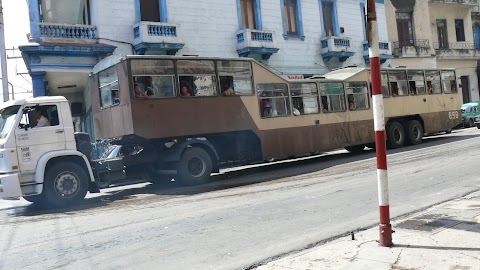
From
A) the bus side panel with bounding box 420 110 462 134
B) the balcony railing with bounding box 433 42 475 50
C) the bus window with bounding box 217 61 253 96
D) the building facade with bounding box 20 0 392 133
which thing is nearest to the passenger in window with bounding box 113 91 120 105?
the building facade with bounding box 20 0 392 133

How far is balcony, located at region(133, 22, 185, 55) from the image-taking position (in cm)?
1872

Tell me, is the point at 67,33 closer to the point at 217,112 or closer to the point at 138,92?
the point at 138,92

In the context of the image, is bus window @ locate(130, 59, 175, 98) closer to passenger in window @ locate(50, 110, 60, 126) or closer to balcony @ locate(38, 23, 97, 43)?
passenger in window @ locate(50, 110, 60, 126)

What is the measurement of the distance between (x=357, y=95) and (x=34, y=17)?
12.9 meters

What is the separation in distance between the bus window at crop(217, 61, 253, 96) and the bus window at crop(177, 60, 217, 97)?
300mm

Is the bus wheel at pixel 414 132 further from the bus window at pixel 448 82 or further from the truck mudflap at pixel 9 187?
the truck mudflap at pixel 9 187

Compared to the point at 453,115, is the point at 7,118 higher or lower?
higher

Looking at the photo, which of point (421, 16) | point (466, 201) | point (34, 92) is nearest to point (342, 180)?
point (466, 201)

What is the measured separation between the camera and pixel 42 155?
9.82 m

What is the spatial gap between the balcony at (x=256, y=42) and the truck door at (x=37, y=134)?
42.4 ft

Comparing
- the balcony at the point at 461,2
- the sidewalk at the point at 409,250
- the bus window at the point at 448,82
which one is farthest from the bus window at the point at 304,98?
the balcony at the point at 461,2

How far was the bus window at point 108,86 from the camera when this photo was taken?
12.0 meters

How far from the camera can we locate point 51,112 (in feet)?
33.6

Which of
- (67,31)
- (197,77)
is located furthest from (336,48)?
(197,77)
